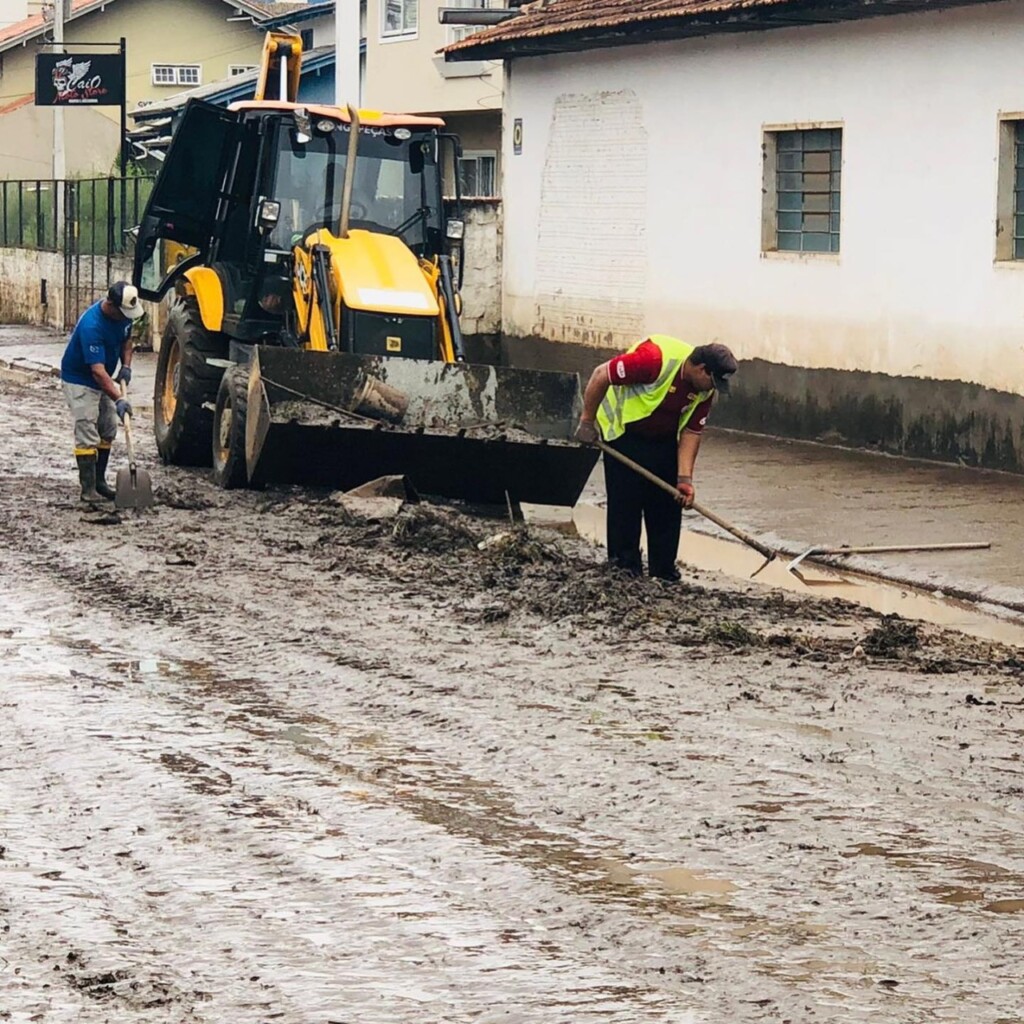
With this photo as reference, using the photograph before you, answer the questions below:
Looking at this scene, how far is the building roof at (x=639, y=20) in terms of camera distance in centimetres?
1738

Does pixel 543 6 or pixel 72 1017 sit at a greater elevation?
pixel 543 6

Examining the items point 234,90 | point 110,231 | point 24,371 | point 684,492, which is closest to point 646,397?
point 684,492

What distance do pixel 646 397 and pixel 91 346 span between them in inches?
173

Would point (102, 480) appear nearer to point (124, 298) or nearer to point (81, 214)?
point (124, 298)

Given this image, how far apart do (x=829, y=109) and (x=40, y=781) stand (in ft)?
42.5

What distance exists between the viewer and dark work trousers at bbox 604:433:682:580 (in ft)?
36.7

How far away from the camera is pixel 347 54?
2366 centimetres

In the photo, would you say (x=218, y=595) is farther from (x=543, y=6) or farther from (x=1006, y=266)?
(x=543, y=6)

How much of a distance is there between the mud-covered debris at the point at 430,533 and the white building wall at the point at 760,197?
5619 millimetres

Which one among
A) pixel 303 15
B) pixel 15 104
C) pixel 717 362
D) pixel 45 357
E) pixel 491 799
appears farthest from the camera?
pixel 15 104

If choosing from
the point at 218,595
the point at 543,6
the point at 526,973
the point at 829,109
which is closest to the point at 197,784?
the point at 526,973

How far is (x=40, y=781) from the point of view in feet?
23.3

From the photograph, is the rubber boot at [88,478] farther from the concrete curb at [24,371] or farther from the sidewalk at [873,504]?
the concrete curb at [24,371]

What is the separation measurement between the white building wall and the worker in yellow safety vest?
5675 mm
